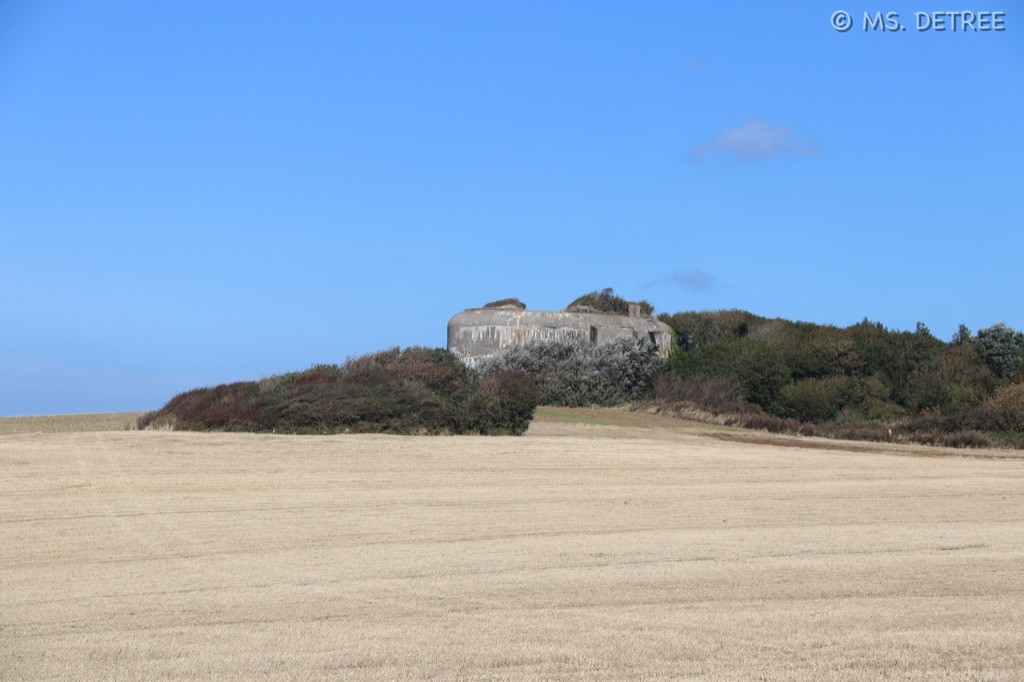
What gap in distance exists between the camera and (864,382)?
3950 cm

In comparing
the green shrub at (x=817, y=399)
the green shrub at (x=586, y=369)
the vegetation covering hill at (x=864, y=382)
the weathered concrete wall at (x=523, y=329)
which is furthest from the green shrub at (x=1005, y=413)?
the weathered concrete wall at (x=523, y=329)

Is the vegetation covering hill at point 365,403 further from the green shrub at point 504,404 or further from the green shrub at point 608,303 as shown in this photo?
the green shrub at point 608,303

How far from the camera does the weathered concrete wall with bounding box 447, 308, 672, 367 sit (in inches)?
1614

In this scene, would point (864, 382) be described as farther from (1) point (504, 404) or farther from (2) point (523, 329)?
(1) point (504, 404)

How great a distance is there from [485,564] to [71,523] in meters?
4.52

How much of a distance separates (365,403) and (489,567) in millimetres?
13339

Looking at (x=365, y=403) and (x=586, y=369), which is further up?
(x=586, y=369)

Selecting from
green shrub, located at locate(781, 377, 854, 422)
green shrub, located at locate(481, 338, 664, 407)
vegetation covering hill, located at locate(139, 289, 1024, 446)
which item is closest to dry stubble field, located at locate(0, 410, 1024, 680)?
vegetation covering hill, located at locate(139, 289, 1024, 446)

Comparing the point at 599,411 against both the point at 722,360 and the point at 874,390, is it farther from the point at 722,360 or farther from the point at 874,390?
the point at 874,390

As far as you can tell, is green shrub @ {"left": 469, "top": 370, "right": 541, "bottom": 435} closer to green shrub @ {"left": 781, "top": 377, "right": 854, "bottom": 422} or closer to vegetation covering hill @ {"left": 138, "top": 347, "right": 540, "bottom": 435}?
vegetation covering hill @ {"left": 138, "top": 347, "right": 540, "bottom": 435}

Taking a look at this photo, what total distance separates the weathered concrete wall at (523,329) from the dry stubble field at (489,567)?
71.8ft

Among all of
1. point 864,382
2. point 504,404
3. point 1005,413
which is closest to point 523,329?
point 864,382

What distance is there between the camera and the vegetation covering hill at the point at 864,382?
1210 inches

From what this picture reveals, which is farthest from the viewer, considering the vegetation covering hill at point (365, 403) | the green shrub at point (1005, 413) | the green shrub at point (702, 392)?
the green shrub at point (702, 392)
